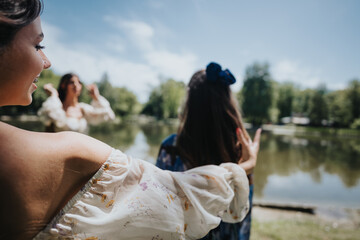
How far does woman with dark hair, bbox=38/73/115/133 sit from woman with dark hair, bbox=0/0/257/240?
359cm

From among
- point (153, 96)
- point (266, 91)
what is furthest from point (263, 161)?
point (153, 96)

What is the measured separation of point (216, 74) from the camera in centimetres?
177

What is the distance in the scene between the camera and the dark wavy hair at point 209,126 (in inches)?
68.2

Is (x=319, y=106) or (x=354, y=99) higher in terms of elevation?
(x=354, y=99)

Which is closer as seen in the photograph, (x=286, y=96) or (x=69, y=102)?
(x=69, y=102)

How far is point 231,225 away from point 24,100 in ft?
5.90

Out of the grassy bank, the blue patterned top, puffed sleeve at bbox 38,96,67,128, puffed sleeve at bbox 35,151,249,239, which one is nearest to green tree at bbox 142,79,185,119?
the grassy bank

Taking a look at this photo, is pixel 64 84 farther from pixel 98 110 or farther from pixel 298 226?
pixel 298 226

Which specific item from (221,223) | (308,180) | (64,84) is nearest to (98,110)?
(64,84)

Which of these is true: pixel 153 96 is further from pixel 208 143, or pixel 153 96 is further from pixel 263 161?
pixel 208 143

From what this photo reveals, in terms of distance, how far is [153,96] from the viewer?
57750 mm

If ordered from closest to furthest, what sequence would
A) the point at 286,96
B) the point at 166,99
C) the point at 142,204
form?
1. the point at 142,204
2. the point at 166,99
3. the point at 286,96

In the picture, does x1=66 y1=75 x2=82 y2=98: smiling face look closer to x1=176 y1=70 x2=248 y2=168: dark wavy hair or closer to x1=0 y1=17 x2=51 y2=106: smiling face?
x1=176 y1=70 x2=248 y2=168: dark wavy hair

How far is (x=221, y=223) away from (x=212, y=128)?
2.79 feet
